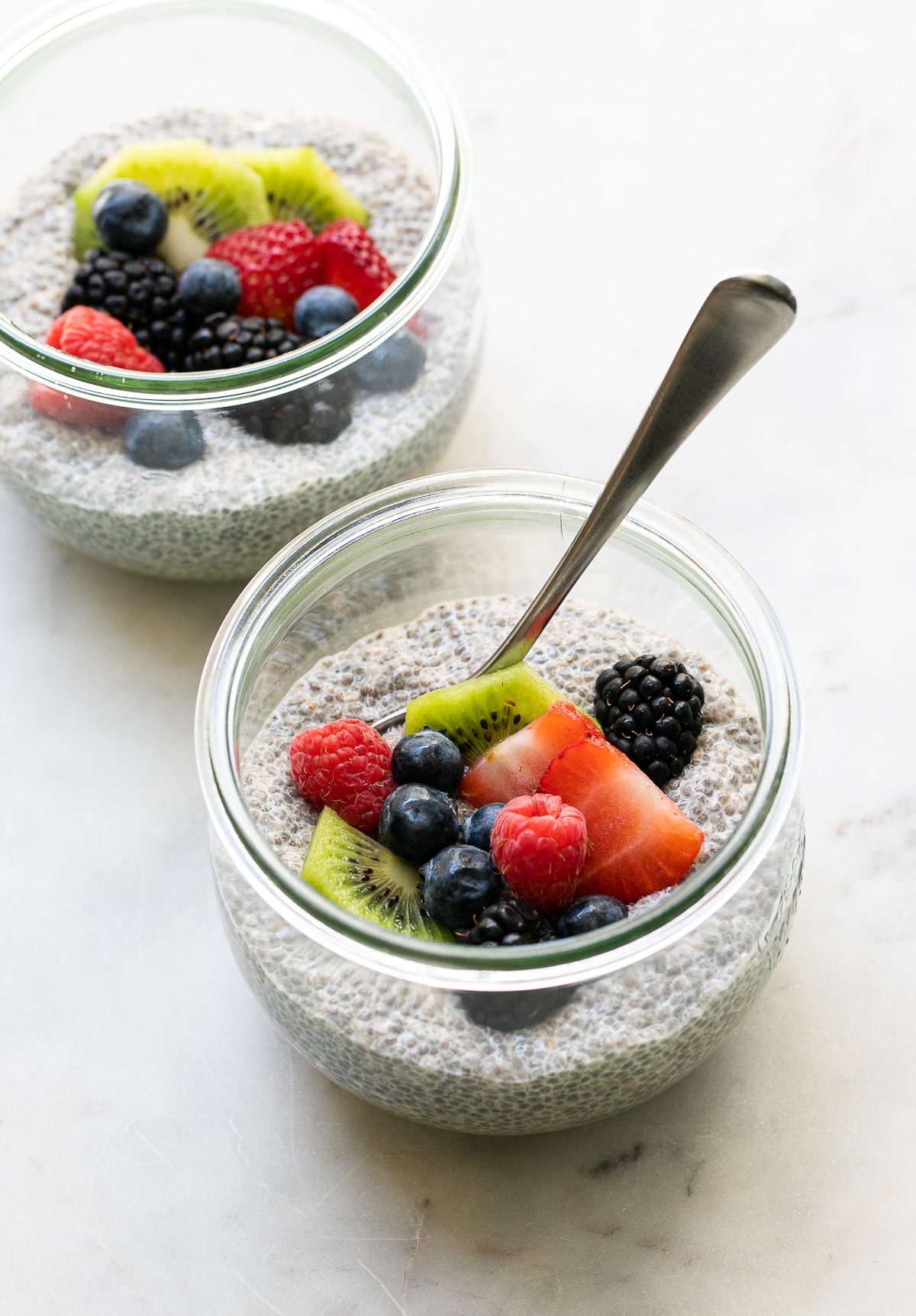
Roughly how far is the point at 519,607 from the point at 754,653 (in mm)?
269

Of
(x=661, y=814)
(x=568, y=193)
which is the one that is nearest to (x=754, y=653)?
(x=661, y=814)

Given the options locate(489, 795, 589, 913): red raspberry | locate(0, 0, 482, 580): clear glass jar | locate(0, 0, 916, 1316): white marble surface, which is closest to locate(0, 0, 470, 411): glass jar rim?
locate(0, 0, 482, 580): clear glass jar

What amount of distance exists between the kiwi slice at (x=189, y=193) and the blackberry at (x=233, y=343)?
16 centimetres

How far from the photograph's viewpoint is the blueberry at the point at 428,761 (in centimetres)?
118

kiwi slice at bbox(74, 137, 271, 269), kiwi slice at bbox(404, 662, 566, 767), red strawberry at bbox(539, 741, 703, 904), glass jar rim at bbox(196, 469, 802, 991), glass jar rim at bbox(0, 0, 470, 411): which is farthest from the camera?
kiwi slice at bbox(74, 137, 271, 269)

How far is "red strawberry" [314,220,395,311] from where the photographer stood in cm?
154

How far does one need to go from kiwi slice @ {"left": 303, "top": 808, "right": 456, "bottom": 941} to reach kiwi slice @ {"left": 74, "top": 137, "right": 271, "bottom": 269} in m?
0.75

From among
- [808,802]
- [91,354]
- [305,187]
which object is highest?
[305,187]

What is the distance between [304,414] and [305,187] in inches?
14.3

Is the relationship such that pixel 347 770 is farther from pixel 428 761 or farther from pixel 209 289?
pixel 209 289

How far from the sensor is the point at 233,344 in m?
1.47

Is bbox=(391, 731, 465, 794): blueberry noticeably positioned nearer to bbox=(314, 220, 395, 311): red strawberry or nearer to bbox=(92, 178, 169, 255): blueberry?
bbox=(314, 220, 395, 311): red strawberry

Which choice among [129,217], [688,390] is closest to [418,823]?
[688,390]

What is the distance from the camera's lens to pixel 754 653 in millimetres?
1160
